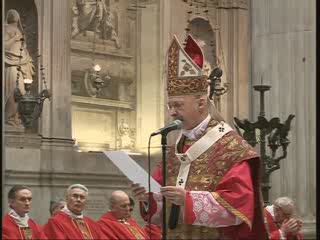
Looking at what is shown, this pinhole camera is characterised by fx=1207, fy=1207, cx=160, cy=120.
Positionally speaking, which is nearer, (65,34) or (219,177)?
(219,177)

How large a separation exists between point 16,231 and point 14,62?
681cm

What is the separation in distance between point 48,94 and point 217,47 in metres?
5.34

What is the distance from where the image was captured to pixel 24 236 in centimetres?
1051

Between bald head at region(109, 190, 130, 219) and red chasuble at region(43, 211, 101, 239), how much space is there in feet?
1.08

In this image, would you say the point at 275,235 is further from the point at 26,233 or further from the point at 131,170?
the point at 131,170

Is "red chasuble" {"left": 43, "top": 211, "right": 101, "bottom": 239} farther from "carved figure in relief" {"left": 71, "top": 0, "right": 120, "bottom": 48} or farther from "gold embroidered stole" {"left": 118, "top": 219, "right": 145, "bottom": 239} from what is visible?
"carved figure in relief" {"left": 71, "top": 0, "right": 120, "bottom": 48}

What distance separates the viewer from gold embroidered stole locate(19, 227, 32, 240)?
10484 millimetres

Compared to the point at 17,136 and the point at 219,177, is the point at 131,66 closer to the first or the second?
the point at 17,136

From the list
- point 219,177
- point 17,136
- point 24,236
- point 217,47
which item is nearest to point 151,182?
point 219,177

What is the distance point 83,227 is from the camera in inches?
438

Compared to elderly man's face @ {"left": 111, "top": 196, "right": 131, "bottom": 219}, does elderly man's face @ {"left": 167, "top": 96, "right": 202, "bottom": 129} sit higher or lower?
higher

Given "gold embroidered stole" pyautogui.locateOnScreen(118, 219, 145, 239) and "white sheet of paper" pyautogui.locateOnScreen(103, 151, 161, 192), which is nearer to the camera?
"white sheet of paper" pyautogui.locateOnScreen(103, 151, 161, 192)

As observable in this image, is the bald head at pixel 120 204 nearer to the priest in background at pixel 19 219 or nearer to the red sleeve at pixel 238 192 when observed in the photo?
the priest in background at pixel 19 219

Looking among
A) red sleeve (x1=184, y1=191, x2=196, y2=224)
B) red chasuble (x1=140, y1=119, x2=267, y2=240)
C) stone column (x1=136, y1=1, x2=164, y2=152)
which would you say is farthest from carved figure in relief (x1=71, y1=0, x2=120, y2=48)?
red sleeve (x1=184, y1=191, x2=196, y2=224)
